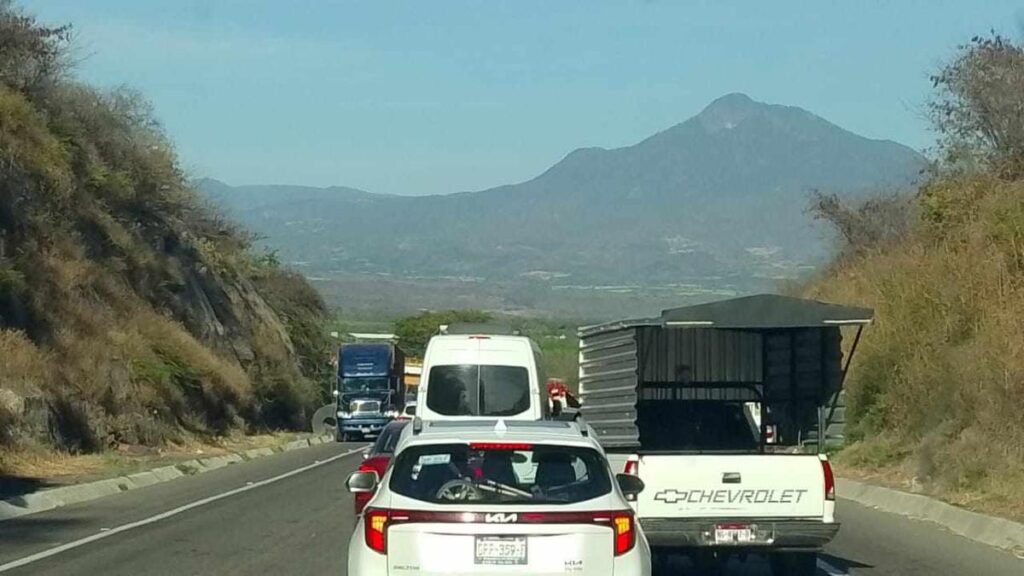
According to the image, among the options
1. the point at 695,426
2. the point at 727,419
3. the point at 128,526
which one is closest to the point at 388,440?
the point at 695,426

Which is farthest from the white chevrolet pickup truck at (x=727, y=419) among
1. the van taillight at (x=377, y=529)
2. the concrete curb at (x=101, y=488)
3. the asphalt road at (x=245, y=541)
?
the concrete curb at (x=101, y=488)

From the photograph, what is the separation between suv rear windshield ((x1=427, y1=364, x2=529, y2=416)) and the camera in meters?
24.5

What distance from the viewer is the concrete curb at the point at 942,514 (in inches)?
700

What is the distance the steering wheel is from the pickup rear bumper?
175 inches

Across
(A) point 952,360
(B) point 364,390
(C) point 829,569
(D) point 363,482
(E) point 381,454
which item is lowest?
(B) point 364,390

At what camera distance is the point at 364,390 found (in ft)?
189

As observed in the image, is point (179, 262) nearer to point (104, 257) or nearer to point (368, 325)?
point (104, 257)


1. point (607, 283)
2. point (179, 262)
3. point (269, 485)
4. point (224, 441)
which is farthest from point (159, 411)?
point (607, 283)

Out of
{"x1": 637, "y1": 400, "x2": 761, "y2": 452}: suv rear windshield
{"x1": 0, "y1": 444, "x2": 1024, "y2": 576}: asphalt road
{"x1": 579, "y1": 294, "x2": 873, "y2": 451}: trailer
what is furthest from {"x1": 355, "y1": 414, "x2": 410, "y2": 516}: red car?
{"x1": 637, "y1": 400, "x2": 761, "y2": 452}: suv rear windshield

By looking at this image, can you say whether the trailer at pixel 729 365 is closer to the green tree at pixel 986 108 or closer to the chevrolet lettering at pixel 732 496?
the chevrolet lettering at pixel 732 496

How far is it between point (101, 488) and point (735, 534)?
14.2 metres

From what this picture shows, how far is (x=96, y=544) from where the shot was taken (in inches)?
689

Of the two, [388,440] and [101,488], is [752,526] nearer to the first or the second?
[388,440]

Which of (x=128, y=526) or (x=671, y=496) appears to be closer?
(x=671, y=496)
